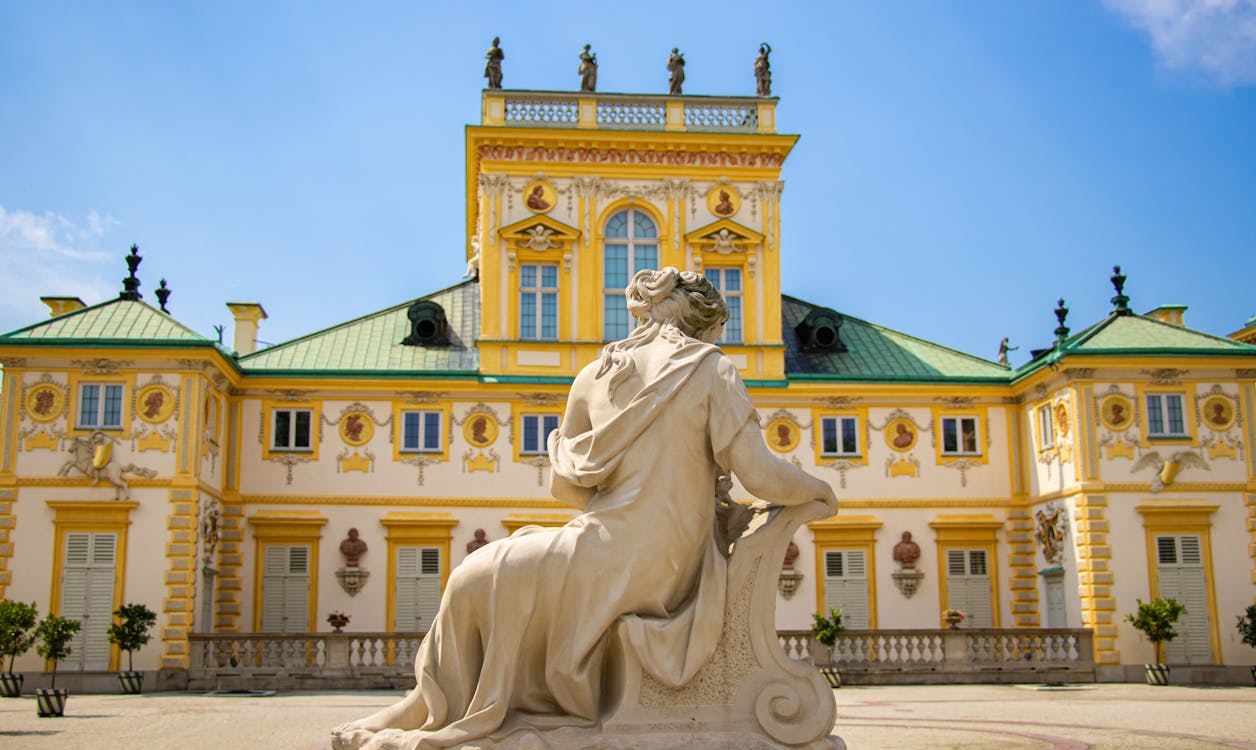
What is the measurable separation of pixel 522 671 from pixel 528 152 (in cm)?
2705

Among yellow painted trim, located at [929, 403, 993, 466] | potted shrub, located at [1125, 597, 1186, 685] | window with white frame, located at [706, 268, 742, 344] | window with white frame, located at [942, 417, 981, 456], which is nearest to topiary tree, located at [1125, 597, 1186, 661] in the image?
potted shrub, located at [1125, 597, 1186, 685]

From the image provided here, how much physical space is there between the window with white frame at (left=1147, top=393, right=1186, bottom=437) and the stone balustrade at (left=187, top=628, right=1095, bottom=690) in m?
5.28

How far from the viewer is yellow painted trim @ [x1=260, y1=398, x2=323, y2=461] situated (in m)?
29.8

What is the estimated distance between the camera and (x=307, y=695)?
22.2 m

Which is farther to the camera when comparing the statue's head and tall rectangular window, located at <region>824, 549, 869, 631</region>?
tall rectangular window, located at <region>824, 549, 869, 631</region>

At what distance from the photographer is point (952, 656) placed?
2550 centimetres

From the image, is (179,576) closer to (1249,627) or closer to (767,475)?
(1249,627)

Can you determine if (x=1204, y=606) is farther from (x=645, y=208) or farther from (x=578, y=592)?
(x=578, y=592)

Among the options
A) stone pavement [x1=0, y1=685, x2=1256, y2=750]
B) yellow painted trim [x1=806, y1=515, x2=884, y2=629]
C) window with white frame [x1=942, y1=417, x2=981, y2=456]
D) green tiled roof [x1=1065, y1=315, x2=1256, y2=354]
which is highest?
green tiled roof [x1=1065, y1=315, x2=1256, y2=354]

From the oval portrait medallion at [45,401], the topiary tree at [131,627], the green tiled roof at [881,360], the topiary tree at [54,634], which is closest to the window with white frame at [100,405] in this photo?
the oval portrait medallion at [45,401]

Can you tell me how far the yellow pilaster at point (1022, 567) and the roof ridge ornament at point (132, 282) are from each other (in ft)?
70.3

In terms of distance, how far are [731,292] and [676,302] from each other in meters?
25.4

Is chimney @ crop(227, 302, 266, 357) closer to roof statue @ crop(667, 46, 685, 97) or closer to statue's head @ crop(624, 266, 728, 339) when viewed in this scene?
roof statue @ crop(667, 46, 685, 97)

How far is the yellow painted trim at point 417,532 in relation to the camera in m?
29.3
